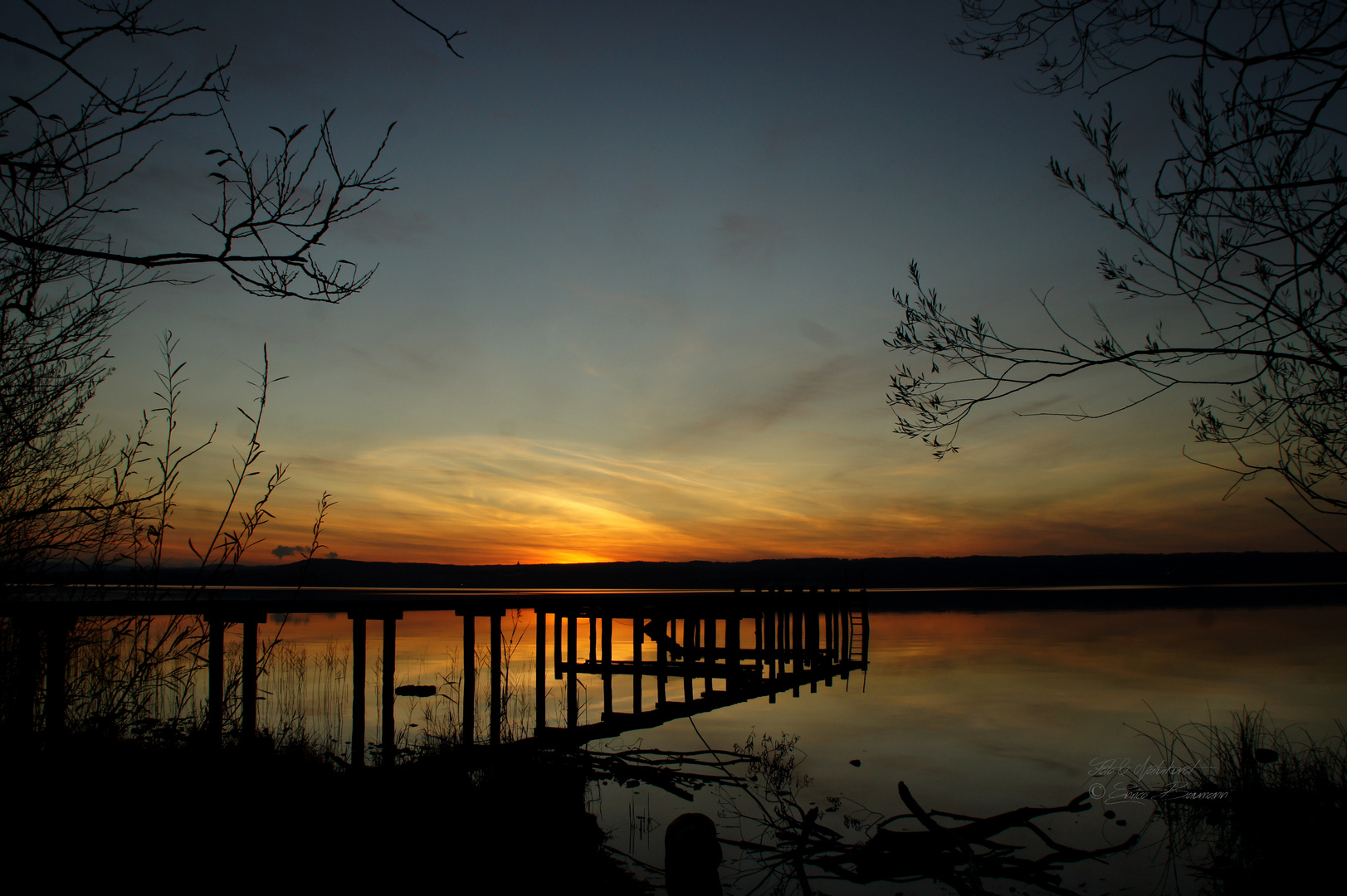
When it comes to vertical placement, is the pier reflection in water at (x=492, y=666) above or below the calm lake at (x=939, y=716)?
above

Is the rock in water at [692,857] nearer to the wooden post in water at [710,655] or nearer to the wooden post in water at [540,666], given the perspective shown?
the wooden post in water at [540,666]

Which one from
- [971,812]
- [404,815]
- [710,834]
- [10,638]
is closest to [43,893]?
[404,815]

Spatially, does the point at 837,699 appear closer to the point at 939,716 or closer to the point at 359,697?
the point at 939,716

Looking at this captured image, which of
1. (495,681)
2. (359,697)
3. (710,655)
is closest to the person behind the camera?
(359,697)

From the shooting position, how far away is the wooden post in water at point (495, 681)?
9.80 m

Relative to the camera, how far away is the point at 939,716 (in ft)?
68.2

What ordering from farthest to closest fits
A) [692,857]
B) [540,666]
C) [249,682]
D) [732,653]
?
[732,653]
[540,666]
[249,682]
[692,857]

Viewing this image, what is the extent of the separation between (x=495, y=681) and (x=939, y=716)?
49.7ft

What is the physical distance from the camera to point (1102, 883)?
9227 mm

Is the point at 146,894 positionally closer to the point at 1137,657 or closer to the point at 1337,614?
the point at 1137,657

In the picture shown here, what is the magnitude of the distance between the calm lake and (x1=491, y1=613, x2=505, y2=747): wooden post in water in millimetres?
2165

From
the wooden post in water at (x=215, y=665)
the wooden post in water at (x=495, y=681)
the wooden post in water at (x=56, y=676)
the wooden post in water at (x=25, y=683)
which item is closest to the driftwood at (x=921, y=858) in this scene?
the wooden post in water at (x=495, y=681)

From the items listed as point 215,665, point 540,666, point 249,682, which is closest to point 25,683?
point 249,682

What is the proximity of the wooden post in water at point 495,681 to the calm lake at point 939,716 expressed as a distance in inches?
85.2
